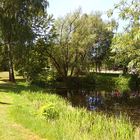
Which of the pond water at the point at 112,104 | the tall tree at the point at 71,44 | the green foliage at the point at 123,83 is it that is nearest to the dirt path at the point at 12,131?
the pond water at the point at 112,104

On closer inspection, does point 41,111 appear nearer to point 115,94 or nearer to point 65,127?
point 65,127

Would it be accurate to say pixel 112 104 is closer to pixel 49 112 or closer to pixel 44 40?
pixel 49 112

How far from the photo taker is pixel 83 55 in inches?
1789

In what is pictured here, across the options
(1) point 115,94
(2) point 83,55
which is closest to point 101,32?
(2) point 83,55

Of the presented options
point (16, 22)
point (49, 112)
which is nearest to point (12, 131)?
point (49, 112)

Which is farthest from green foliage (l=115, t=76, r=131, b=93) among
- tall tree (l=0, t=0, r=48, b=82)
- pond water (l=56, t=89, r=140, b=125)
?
tall tree (l=0, t=0, r=48, b=82)

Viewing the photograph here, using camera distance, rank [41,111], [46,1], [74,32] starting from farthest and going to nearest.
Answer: [74,32] < [46,1] < [41,111]

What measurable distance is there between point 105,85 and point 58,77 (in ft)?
18.9

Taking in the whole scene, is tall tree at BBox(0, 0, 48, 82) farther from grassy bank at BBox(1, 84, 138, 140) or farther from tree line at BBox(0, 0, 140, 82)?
grassy bank at BBox(1, 84, 138, 140)

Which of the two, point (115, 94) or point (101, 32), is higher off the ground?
point (101, 32)

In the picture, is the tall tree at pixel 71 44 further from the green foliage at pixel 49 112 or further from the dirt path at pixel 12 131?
the dirt path at pixel 12 131

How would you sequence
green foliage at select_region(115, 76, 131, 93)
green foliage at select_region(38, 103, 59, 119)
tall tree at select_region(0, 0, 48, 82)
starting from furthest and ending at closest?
green foliage at select_region(115, 76, 131, 93)
tall tree at select_region(0, 0, 48, 82)
green foliage at select_region(38, 103, 59, 119)

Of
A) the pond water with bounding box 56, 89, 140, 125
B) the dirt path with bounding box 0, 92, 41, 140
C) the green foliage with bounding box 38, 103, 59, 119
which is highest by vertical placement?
the green foliage with bounding box 38, 103, 59, 119

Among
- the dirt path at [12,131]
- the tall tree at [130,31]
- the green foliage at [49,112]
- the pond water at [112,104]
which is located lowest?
the pond water at [112,104]
